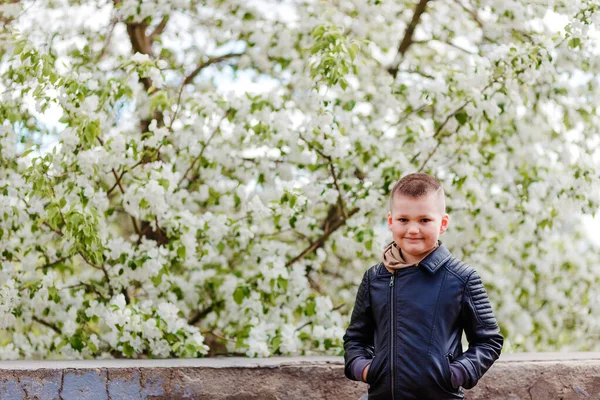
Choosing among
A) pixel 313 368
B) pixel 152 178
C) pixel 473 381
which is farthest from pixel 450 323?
pixel 152 178

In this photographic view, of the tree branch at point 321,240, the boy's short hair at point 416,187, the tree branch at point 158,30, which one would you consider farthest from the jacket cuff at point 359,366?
the tree branch at point 158,30

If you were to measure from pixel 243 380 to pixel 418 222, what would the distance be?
113 centimetres

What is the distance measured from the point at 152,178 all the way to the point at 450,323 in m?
2.04

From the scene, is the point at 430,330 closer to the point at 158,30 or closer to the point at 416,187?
the point at 416,187

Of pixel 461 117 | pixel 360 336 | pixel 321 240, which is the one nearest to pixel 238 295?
pixel 321 240

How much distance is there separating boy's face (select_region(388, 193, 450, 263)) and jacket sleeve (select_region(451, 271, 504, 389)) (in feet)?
0.55

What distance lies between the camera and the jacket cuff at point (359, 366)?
2.31 metres

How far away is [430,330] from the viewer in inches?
86.4

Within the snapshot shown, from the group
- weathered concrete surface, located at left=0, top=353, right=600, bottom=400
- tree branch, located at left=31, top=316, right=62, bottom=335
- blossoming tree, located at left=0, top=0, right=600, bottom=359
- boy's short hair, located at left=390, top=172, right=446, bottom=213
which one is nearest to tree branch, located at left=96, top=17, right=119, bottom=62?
blossoming tree, located at left=0, top=0, right=600, bottom=359

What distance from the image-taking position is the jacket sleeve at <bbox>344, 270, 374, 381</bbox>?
2.35m

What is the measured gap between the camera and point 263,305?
440cm

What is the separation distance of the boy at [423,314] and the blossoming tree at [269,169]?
1.70 m

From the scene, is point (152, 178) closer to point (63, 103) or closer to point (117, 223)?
point (63, 103)

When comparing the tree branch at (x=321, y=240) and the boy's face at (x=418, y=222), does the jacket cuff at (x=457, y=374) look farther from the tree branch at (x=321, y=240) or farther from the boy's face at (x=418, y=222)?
the tree branch at (x=321, y=240)
